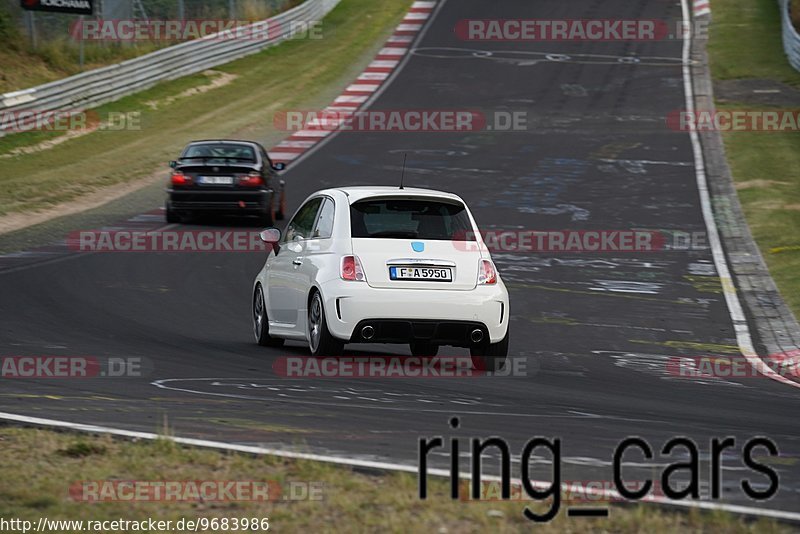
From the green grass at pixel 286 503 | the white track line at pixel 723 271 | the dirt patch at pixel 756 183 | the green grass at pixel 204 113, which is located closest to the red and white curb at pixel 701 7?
the green grass at pixel 204 113

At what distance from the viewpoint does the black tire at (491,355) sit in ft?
37.0

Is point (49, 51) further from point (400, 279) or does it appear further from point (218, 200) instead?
point (400, 279)

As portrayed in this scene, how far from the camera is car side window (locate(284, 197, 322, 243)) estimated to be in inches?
480

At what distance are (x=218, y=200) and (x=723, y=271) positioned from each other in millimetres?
8559

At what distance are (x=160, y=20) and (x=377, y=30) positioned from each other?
860cm

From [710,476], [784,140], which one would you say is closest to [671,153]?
[784,140]

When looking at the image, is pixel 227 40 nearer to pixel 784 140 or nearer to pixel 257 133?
pixel 257 133

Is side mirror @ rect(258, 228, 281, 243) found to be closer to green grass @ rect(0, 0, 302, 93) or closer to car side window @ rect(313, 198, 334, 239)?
car side window @ rect(313, 198, 334, 239)

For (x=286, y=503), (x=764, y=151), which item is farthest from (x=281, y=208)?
(x=286, y=503)

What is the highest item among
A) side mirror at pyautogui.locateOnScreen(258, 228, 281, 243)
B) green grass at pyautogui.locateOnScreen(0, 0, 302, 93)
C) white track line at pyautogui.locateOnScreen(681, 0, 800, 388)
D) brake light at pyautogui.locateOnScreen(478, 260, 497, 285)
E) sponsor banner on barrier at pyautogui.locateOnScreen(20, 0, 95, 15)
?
sponsor banner on barrier at pyautogui.locateOnScreen(20, 0, 95, 15)

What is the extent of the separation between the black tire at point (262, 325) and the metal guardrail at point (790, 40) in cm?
2967

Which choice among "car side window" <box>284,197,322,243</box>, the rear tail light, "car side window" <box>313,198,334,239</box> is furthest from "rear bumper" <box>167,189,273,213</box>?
"car side window" <box>313,198,334,239</box>

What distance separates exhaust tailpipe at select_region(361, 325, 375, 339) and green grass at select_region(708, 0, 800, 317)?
7.06m

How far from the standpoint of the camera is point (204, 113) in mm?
36312
